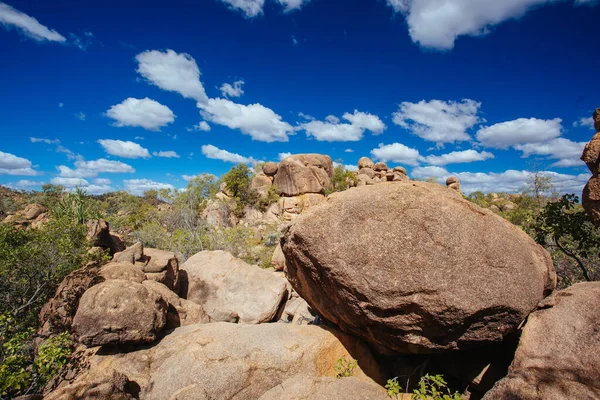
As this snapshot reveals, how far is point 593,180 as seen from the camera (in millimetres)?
5469

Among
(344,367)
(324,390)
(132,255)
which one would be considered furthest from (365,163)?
(324,390)

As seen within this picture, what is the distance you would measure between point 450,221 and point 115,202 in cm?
4832

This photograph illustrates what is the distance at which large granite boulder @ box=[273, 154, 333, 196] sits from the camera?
1513 inches

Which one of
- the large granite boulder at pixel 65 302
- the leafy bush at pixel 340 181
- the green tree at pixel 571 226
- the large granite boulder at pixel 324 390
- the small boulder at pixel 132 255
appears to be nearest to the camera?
the large granite boulder at pixel 324 390

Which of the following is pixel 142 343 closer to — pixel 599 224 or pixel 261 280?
pixel 261 280

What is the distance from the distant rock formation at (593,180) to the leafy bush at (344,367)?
549 cm

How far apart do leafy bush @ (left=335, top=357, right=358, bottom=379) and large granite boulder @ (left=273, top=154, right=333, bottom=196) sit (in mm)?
32620

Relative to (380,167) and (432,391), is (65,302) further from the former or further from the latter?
(380,167)

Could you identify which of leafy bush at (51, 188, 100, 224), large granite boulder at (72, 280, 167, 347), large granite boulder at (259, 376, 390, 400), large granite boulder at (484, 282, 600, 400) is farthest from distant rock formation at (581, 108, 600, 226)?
leafy bush at (51, 188, 100, 224)

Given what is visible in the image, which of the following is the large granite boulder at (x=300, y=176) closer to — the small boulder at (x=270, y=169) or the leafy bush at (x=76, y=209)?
the small boulder at (x=270, y=169)

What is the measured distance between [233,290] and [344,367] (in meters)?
5.14

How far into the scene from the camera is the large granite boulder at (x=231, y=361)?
571 centimetres

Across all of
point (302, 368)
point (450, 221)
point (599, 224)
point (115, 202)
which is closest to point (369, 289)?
point (450, 221)

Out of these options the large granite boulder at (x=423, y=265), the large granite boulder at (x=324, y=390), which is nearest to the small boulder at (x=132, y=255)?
the large granite boulder at (x=423, y=265)
